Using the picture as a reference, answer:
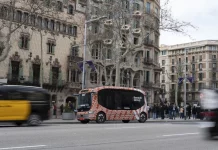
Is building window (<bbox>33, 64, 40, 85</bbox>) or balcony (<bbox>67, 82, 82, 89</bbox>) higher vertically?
building window (<bbox>33, 64, 40, 85</bbox>)

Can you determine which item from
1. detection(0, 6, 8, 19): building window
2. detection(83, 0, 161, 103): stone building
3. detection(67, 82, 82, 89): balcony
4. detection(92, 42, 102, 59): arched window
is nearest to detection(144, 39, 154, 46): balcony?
detection(83, 0, 161, 103): stone building

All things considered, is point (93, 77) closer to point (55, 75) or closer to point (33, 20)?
point (55, 75)

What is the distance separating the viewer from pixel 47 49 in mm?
46938

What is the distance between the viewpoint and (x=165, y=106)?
38781 millimetres

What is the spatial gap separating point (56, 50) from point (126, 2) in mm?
11961

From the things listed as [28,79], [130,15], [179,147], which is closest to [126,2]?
[130,15]

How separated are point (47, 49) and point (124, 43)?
1052cm

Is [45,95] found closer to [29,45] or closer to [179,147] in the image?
[179,147]

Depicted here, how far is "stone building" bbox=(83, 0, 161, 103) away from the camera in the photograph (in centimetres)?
3994

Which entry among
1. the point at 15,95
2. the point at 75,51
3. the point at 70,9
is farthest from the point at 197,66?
the point at 15,95

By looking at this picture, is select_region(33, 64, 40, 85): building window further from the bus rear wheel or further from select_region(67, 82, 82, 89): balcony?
the bus rear wheel

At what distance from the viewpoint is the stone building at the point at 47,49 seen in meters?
42.9

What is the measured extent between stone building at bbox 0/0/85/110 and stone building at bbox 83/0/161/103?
7.99 feet

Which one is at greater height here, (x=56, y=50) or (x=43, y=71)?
(x=56, y=50)
